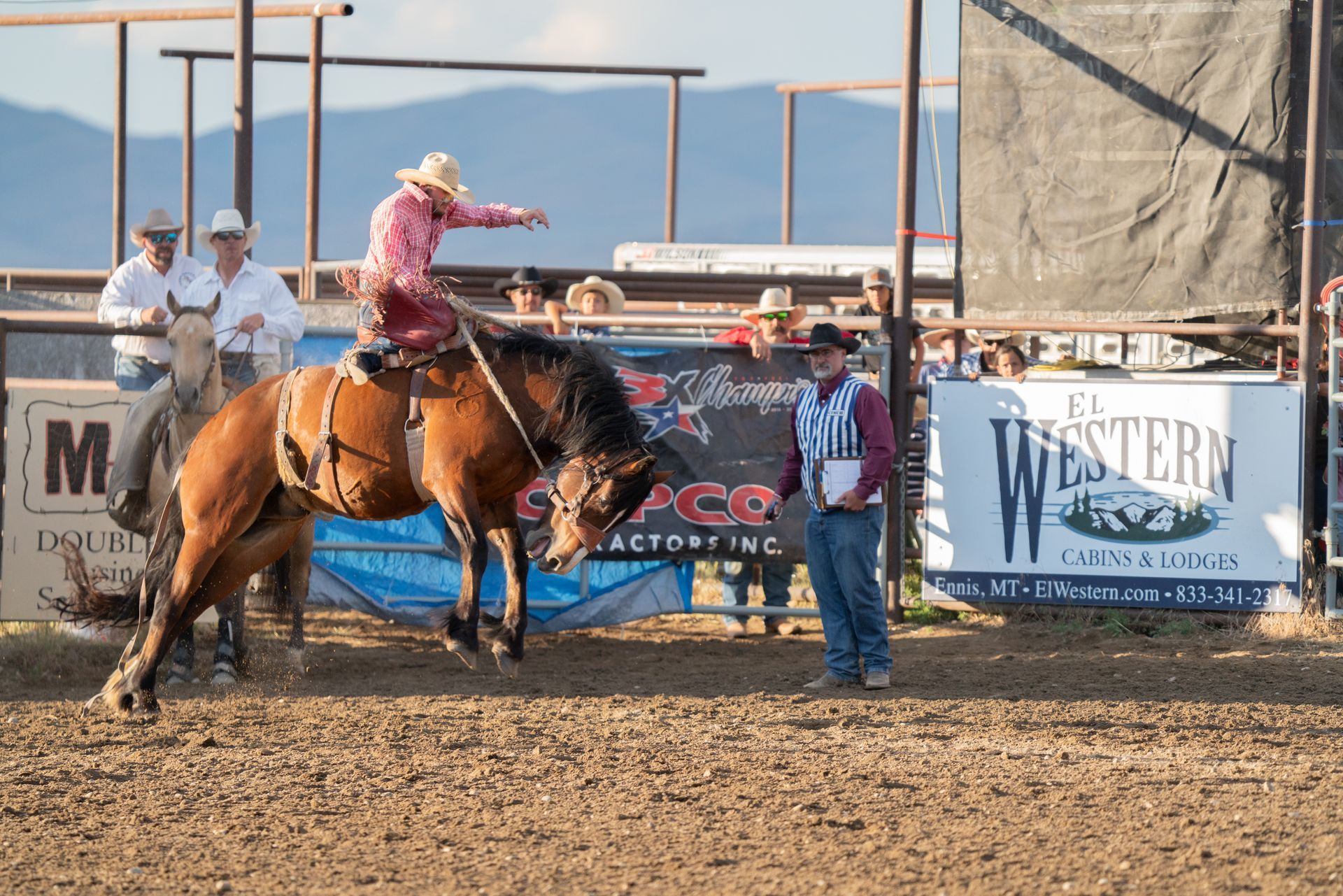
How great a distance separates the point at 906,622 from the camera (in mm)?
9625

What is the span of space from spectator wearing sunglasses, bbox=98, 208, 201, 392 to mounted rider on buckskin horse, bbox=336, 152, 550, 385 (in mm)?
2864

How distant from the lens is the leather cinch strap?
20.6 feet

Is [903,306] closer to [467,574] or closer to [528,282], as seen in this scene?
[528,282]

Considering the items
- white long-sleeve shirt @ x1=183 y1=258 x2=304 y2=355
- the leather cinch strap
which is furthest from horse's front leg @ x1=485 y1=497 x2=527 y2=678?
white long-sleeve shirt @ x1=183 y1=258 x2=304 y2=355

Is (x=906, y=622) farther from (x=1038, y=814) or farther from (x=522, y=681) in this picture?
(x=1038, y=814)

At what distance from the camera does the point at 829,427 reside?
754cm

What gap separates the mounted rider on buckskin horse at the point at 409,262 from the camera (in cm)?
624

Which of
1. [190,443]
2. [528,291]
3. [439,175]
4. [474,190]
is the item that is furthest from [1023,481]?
[474,190]

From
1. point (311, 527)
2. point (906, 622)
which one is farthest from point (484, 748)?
point (906, 622)

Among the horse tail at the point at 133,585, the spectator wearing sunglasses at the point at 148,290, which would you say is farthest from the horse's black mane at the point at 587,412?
the spectator wearing sunglasses at the point at 148,290

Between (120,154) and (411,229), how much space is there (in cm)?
1038

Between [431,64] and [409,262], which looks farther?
[431,64]

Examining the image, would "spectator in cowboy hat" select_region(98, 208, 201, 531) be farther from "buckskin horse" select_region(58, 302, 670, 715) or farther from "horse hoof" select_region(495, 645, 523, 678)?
"horse hoof" select_region(495, 645, 523, 678)

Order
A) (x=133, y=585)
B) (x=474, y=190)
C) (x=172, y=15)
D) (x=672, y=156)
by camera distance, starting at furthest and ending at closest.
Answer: (x=474, y=190)
(x=672, y=156)
(x=172, y=15)
(x=133, y=585)
